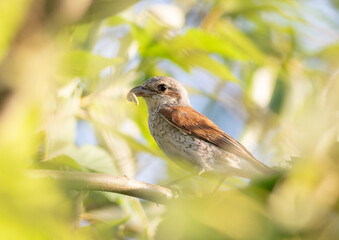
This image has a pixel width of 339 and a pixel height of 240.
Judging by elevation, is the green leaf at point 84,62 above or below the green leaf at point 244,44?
below

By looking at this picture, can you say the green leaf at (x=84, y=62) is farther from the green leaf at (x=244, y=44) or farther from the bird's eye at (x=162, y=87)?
Answer: the bird's eye at (x=162, y=87)

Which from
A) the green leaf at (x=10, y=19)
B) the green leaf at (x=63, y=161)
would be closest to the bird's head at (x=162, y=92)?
the green leaf at (x=63, y=161)

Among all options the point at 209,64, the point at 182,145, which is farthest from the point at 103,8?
the point at 182,145

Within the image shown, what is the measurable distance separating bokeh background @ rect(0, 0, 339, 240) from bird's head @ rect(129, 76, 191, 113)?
2.26 ft

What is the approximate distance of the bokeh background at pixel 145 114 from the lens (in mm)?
630

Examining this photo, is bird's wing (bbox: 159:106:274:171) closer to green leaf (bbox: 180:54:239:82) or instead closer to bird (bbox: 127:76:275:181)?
bird (bbox: 127:76:275:181)

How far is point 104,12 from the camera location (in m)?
1.00

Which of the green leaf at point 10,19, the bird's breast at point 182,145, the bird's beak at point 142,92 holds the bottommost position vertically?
the bird's breast at point 182,145

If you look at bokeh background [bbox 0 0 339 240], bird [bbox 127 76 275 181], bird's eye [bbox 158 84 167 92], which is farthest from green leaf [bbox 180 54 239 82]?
bird's eye [bbox 158 84 167 92]

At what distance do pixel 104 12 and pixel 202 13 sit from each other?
8.63ft

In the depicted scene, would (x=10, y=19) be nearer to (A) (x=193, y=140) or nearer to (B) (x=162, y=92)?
(A) (x=193, y=140)

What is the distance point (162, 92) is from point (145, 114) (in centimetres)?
135

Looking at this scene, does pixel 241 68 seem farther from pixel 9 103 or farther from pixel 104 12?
pixel 9 103

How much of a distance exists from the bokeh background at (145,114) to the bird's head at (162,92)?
2.26 feet
